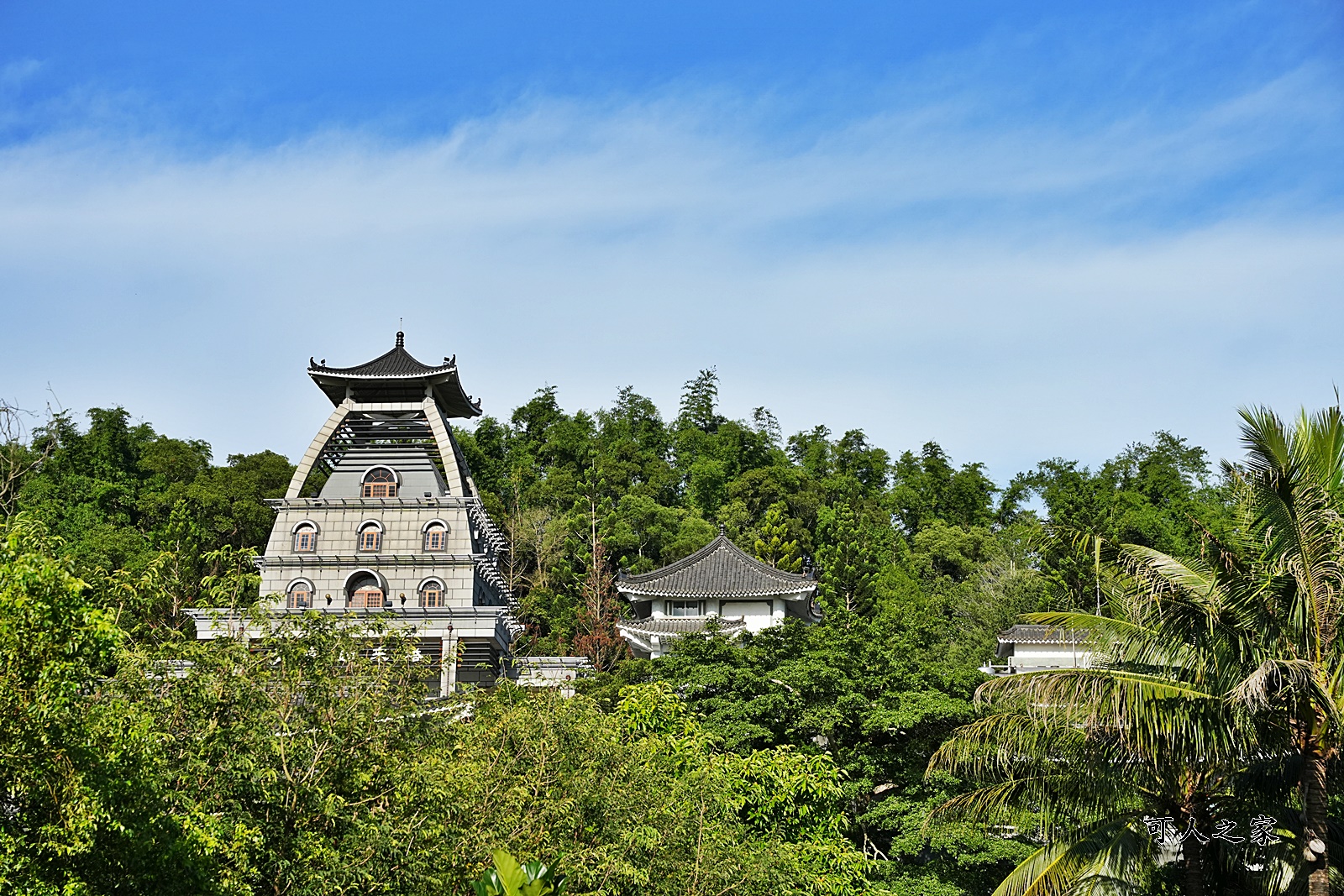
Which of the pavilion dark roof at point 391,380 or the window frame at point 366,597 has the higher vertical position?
the pavilion dark roof at point 391,380

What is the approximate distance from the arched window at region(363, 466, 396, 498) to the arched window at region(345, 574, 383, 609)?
2.19 metres

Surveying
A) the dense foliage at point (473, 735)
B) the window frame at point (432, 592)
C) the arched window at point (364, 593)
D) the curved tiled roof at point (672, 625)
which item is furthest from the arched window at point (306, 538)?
the curved tiled roof at point (672, 625)

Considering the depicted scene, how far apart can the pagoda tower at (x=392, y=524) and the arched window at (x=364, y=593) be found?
0.03 m

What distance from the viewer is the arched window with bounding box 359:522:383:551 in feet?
105

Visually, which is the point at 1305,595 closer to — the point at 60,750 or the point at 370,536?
the point at 60,750

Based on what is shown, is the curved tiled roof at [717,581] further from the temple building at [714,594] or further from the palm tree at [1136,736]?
the palm tree at [1136,736]

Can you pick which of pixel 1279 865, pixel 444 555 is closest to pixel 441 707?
pixel 1279 865

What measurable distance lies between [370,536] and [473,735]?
19.1m

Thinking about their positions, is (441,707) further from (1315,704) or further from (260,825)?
(1315,704)

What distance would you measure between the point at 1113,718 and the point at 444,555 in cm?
2282

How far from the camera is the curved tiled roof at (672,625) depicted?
35.2m

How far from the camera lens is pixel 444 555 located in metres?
31.6

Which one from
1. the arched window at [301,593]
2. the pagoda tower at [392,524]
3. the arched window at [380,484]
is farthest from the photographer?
the arched window at [380,484]

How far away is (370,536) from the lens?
1259 inches
